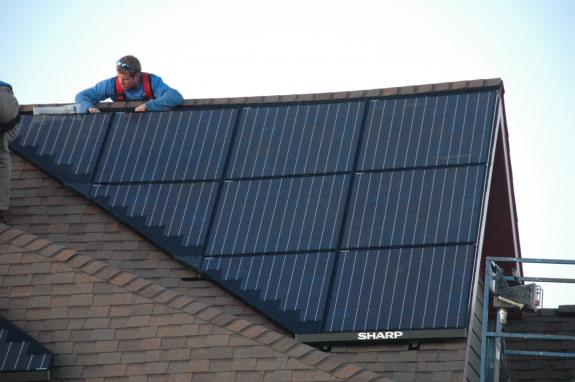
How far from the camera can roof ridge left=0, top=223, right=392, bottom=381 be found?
1495 centimetres

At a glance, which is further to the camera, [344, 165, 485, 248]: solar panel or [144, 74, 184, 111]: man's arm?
[144, 74, 184, 111]: man's arm

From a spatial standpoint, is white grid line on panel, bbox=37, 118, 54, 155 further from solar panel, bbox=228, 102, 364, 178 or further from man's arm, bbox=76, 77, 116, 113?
solar panel, bbox=228, 102, 364, 178

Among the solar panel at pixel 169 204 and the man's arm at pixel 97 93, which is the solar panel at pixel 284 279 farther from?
the man's arm at pixel 97 93

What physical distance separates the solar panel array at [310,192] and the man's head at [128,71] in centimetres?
69

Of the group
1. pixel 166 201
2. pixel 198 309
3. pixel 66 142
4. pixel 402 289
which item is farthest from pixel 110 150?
pixel 198 309

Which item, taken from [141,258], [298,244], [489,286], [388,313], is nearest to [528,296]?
[489,286]

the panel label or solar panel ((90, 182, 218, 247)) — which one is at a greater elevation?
solar panel ((90, 182, 218, 247))

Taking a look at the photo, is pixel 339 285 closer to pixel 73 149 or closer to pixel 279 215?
pixel 279 215

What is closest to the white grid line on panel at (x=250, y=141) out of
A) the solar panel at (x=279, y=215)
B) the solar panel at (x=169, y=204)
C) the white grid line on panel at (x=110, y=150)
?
the solar panel at (x=279, y=215)

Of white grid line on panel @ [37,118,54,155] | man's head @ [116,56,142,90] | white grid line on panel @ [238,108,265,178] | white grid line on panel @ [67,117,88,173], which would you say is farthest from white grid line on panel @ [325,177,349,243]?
white grid line on panel @ [37,118,54,155]

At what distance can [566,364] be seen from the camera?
66.1 feet

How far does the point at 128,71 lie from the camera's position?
847 inches

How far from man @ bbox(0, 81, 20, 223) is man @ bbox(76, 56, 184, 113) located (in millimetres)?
1854

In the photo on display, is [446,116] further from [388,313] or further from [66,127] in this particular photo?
[66,127]
